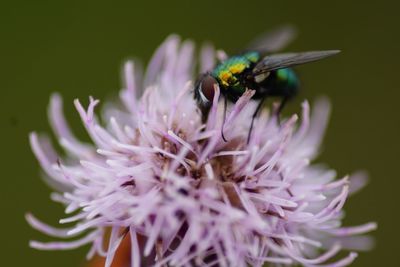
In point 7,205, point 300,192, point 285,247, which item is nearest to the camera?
point 285,247

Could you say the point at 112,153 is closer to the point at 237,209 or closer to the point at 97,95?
the point at 237,209

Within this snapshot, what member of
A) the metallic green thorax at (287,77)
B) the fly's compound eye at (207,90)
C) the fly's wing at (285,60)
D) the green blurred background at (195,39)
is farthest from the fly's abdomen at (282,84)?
the green blurred background at (195,39)

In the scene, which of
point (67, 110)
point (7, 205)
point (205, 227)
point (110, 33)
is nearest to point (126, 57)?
point (110, 33)

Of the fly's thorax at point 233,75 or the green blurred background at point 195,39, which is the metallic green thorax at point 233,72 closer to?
the fly's thorax at point 233,75

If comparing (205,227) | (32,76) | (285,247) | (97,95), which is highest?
(32,76)

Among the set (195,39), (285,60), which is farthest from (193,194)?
(195,39)

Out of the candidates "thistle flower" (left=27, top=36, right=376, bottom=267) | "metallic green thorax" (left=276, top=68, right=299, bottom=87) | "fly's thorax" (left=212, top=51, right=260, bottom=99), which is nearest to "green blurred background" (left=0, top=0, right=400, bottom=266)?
"thistle flower" (left=27, top=36, right=376, bottom=267)
